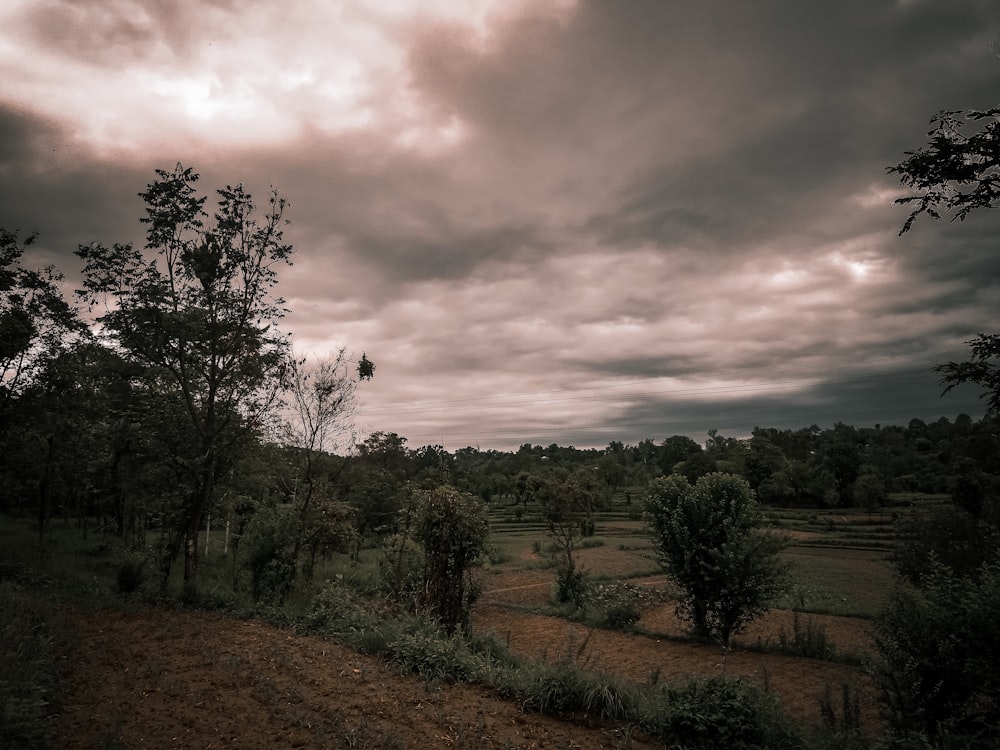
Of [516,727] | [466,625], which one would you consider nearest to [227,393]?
[466,625]

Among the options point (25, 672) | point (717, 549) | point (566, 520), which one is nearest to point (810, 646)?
point (717, 549)

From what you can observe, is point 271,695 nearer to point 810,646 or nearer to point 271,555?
point 271,555

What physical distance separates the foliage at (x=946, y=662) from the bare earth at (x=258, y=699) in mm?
1555

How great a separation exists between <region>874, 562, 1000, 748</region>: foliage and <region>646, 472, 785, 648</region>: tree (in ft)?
27.8

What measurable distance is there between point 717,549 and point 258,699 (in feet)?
44.7

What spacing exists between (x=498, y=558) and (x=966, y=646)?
A: 112 feet

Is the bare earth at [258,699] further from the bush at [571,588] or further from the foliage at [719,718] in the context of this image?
the bush at [571,588]

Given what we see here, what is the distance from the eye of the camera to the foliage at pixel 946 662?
6055 mm

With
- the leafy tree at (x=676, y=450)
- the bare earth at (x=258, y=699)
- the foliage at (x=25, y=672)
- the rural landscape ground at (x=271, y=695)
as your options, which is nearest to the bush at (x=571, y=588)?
the rural landscape ground at (x=271, y=695)

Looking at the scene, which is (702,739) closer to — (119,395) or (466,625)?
(466,625)

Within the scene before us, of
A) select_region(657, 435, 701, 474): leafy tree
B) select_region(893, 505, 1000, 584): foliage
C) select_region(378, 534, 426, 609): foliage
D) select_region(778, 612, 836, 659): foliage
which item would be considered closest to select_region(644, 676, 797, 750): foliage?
select_region(378, 534, 426, 609): foliage

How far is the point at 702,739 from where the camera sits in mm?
6426

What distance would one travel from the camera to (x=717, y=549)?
1591 centimetres

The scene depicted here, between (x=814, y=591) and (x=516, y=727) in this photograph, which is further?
(x=814, y=591)
